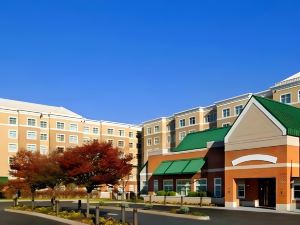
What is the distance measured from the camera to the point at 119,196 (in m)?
73.1

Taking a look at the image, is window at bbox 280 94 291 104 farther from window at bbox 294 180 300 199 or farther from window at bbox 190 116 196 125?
window at bbox 294 180 300 199

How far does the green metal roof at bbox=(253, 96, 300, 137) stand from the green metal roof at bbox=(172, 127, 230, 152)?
10233mm

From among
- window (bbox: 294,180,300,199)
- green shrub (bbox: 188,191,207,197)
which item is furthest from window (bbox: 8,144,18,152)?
window (bbox: 294,180,300,199)

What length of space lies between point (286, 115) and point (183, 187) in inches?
628

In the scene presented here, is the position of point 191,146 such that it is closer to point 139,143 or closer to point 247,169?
point 247,169

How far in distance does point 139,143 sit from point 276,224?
92.6 metres

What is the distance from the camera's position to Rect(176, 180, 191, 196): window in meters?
51.8

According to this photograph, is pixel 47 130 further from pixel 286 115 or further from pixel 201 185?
pixel 286 115

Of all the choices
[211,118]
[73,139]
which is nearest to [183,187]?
[211,118]

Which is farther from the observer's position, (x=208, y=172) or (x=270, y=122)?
(x=208, y=172)

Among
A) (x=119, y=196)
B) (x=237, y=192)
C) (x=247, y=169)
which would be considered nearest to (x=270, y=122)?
(x=247, y=169)

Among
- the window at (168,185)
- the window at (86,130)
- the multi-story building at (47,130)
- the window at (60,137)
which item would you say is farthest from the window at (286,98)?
the window at (86,130)

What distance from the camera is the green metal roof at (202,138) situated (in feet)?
178

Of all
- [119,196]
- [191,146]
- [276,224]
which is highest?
[191,146]
